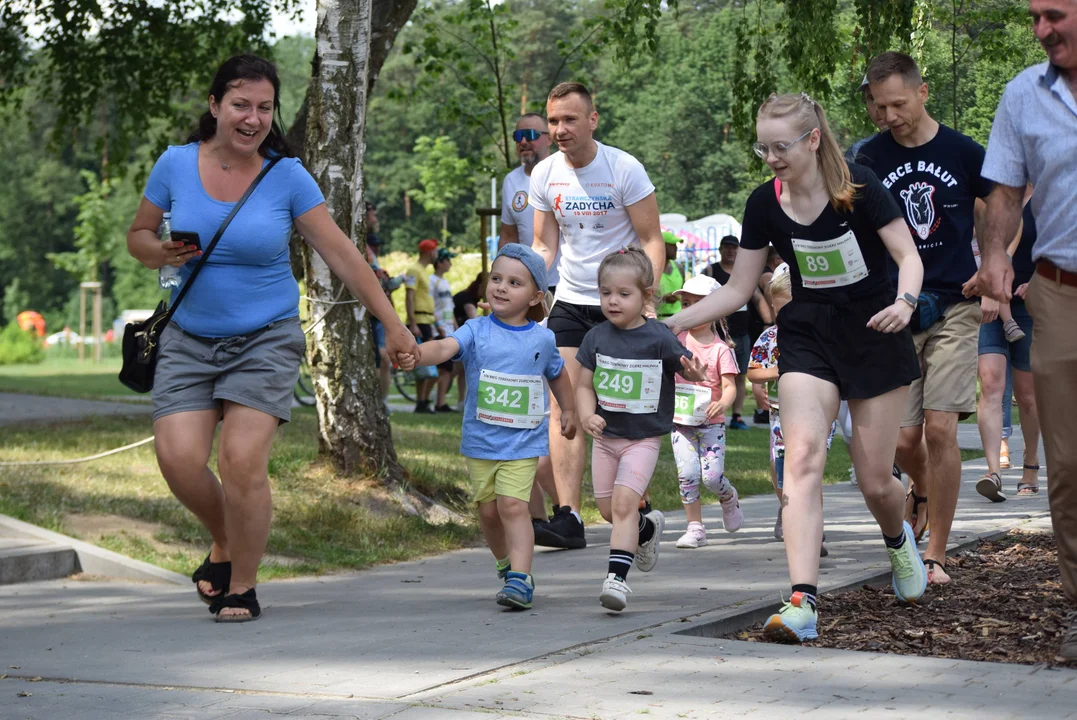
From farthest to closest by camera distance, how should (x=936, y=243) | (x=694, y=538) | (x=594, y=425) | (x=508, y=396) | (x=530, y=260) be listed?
(x=694, y=538) → (x=936, y=243) → (x=530, y=260) → (x=508, y=396) → (x=594, y=425)

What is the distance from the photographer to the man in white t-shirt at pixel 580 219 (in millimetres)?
7531

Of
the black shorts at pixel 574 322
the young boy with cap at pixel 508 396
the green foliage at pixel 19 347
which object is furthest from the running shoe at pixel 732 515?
the green foliage at pixel 19 347

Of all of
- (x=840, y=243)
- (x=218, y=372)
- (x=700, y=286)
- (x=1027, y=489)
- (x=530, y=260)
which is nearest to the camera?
(x=840, y=243)

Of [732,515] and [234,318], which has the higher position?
[234,318]

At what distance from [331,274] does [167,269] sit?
3310 millimetres

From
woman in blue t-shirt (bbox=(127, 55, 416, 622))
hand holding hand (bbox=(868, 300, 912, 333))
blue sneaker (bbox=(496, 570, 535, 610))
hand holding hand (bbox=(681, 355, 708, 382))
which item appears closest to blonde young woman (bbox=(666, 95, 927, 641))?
hand holding hand (bbox=(868, 300, 912, 333))

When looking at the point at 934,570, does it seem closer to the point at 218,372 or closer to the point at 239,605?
the point at 239,605

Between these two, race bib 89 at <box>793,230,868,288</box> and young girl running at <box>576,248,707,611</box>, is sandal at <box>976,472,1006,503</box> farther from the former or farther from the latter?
race bib 89 at <box>793,230,868,288</box>

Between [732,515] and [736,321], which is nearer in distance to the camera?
[732,515]

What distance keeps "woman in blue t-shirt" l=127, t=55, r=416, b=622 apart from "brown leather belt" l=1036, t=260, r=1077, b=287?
2.46 metres

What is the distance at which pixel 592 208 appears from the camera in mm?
7629

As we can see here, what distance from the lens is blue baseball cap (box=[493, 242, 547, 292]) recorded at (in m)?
6.28

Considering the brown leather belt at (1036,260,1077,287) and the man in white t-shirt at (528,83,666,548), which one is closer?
the brown leather belt at (1036,260,1077,287)

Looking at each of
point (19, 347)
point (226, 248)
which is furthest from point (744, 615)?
point (19, 347)
